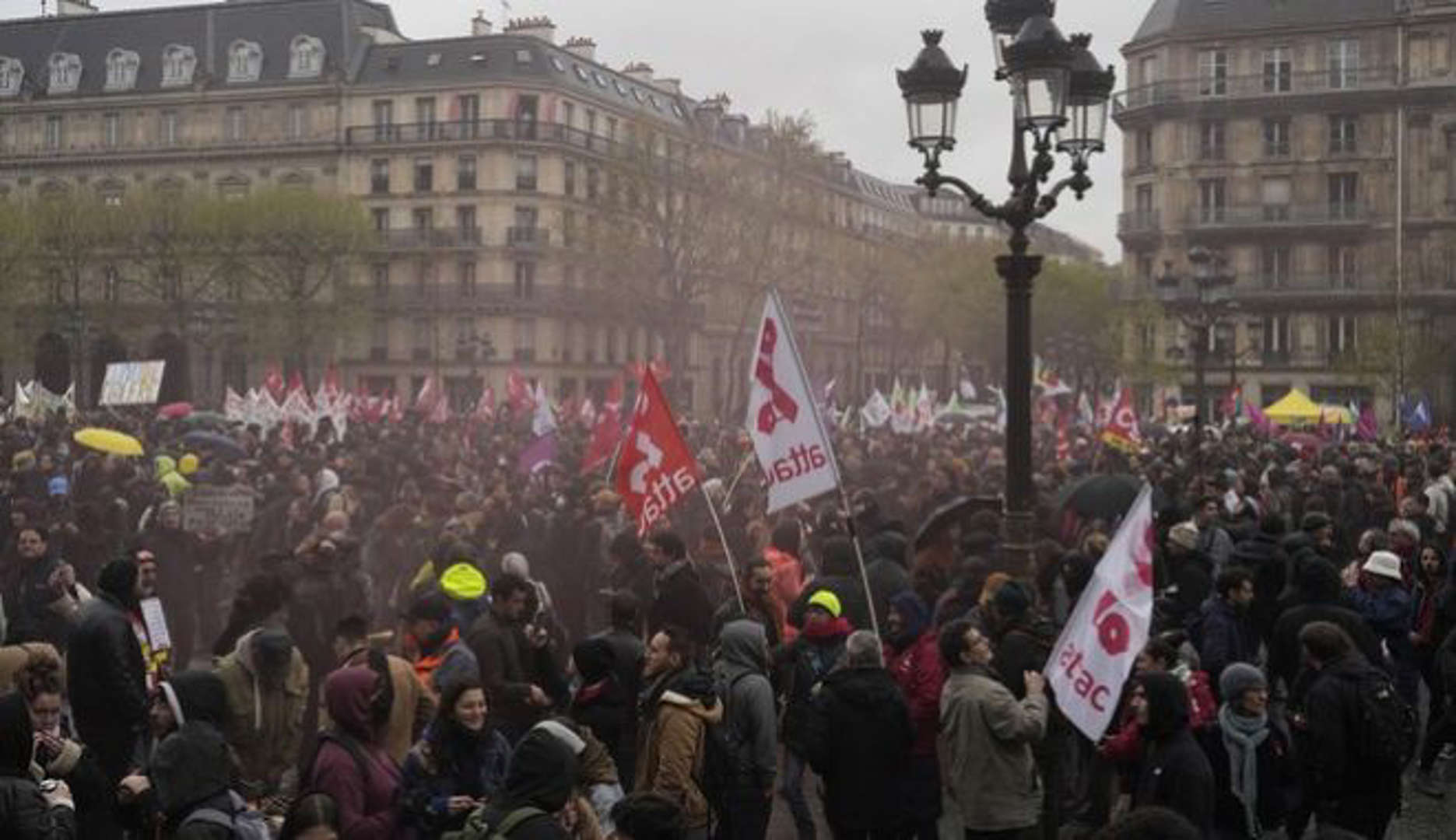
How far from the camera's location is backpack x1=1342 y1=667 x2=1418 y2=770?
664 cm

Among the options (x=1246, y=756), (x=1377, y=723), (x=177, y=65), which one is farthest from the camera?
(x=177, y=65)

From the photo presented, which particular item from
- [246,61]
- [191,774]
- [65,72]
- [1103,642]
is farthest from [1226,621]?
[65,72]

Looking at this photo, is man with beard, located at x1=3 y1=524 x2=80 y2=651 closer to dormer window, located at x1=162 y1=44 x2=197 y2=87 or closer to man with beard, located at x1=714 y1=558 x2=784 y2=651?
man with beard, located at x1=714 y1=558 x2=784 y2=651

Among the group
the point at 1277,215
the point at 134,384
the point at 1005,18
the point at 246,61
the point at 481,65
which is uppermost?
the point at 246,61

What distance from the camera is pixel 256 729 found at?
6.71 metres

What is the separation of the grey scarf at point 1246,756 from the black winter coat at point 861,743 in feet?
4.34

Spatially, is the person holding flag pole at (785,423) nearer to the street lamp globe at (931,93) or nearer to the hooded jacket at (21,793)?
the street lamp globe at (931,93)

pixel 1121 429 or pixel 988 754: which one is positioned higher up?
pixel 1121 429

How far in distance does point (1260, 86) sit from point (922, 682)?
5484 cm

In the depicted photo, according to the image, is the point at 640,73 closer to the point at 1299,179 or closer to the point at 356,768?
the point at 1299,179

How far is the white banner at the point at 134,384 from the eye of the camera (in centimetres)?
2675

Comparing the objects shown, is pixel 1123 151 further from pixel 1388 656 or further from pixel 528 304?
pixel 1388 656

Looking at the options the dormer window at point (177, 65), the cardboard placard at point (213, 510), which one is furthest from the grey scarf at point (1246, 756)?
the dormer window at point (177, 65)

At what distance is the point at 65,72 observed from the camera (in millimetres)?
70688
